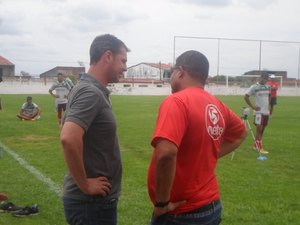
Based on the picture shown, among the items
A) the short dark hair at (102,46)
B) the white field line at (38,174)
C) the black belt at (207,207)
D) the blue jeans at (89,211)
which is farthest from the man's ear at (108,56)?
the white field line at (38,174)

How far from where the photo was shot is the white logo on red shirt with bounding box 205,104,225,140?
10.4 feet

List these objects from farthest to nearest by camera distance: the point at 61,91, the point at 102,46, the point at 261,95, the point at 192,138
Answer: the point at 61,91
the point at 261,95
the point at 102,46
the point at 192,138

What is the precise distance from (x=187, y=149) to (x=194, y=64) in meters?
0.56

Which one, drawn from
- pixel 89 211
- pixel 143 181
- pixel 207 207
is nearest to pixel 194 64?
pixel 207 207

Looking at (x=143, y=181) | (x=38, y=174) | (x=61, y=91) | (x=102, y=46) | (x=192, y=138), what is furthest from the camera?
(x=61, y=91)

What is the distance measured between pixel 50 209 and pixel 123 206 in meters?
0.97

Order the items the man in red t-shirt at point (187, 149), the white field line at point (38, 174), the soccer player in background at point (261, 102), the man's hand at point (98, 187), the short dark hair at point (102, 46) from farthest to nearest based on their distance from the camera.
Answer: the soccer player in background at point (261, 102), the white field line at point (38, 174), the short dark hair at point (102, 46), the man's hand at point (98, 187), the man in red t-shirt at point (187, 149)

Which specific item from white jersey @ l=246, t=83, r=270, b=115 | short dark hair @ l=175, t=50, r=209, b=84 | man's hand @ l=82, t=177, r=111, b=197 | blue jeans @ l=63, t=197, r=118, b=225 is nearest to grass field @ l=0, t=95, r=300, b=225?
white jersey @ l=246, t=83, r=270, b=115

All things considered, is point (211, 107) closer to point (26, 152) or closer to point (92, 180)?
point (92, 180)

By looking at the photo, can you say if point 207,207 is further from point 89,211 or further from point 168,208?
point 89,211

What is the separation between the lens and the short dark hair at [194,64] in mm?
3227

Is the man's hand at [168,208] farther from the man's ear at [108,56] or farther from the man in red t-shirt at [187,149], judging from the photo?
the man's ear at [108,56]

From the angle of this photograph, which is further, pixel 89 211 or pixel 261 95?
pixel 261 95

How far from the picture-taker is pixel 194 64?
3.22m
